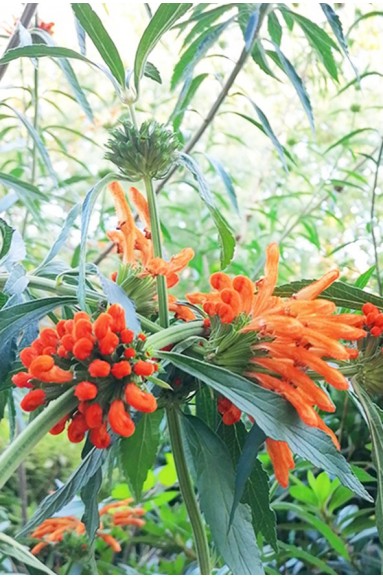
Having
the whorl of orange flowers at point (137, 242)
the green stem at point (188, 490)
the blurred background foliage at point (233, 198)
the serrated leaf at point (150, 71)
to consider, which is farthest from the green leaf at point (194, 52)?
the green stem at point (188, 490)

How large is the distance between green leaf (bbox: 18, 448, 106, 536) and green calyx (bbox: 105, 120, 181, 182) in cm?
15

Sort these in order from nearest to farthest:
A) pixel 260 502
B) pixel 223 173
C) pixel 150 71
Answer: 1. pixel 260 502
2. pixel 150 71
3. pixel 223 173

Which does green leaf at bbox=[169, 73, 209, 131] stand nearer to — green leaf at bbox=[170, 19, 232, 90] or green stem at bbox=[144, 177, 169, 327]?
green leaf at bbox=[170, 19, 232, 90]

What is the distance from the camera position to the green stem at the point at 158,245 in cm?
34

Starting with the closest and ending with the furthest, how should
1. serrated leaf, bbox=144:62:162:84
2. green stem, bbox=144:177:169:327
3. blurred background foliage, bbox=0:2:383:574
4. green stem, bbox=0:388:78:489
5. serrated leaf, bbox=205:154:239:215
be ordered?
green stem, bbox=0:388:78:489 < green stem, bbox=144:177:169:327 < serrated leaf, bbox=144:62:162:84 < serrated leaf, bbox=205:154:239:215 < blurred background foliage, bbox=0:2:383:574


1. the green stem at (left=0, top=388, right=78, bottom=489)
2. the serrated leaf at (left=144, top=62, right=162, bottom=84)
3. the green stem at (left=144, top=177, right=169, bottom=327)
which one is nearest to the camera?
the green stem at (left=0, top=388, right=78, bottom=489)

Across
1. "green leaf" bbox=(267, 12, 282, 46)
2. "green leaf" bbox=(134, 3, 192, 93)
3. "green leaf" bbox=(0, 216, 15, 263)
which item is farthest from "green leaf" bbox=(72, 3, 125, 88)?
"green leaf" bbox=(267, 12, 282, 46)

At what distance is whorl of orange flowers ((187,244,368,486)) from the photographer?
12.1 inches

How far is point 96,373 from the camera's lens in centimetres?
27

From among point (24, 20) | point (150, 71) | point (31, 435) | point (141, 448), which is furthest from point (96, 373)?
point (24, 20)

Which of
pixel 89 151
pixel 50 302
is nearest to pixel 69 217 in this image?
pixel 50 302

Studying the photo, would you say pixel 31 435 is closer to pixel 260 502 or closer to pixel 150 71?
pixel 260 502

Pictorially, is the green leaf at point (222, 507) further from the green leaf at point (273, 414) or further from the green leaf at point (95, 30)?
the green leaf at point (95, 30)

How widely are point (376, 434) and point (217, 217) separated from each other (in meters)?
0.14
